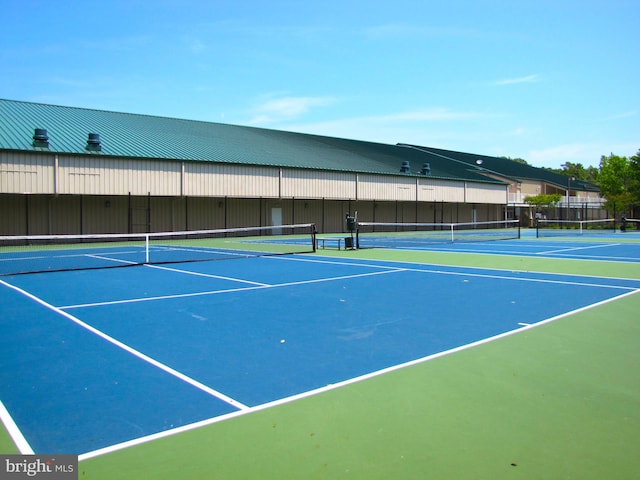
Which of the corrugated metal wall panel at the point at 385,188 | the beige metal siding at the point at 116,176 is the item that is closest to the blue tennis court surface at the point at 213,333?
the beige metal siding at the point at 116,176

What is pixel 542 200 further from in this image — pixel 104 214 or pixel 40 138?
pixel 40 138

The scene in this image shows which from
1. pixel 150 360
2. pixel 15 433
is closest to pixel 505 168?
pixel 150 360

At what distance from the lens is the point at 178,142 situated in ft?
109

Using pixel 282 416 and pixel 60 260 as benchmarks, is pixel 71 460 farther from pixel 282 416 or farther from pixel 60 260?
pixel 60 260

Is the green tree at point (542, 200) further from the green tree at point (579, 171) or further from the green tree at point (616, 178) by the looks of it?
the green tree at point (579, 171)

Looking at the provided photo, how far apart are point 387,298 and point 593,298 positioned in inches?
138

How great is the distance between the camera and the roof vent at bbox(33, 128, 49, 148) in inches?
1011

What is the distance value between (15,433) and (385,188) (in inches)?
1534

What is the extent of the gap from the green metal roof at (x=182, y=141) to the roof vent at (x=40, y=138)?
0.23 m

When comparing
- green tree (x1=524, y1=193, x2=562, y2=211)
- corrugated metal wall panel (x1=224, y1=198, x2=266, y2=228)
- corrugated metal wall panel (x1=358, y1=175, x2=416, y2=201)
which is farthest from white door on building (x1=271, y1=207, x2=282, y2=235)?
green tree (x1=524, y1=193, x2=562, y2=211)

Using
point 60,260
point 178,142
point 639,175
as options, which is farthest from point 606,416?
point 639,175

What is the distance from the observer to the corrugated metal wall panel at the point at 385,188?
132 feet

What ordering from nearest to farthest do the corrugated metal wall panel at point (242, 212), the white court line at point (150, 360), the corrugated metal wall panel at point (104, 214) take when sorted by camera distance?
the white court line at point (150, 360)
the corrugated metal wall panel at point (104, 214)
the corrugated metal wall panel at point (242, 212)

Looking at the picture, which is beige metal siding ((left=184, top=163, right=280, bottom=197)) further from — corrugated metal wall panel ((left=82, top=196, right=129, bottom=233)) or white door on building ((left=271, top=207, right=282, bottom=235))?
corrugated metal wall panel ((left=82, top=196, right=129, bottom=233))
